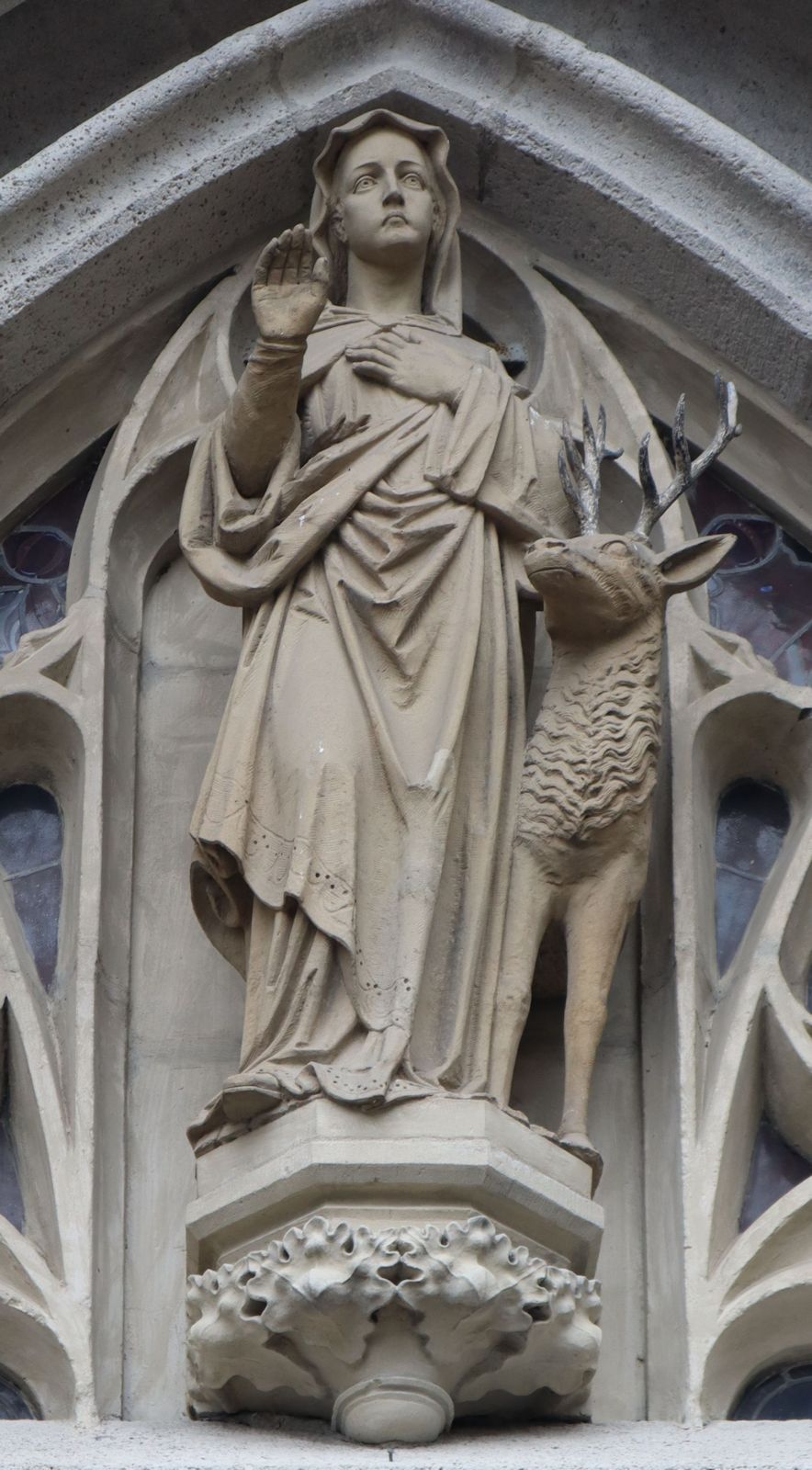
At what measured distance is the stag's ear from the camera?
6.26 m

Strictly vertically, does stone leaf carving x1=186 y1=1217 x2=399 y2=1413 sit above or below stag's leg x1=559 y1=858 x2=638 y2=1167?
below

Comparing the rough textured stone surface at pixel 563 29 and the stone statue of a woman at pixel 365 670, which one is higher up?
the rough textured stone surface at pixel 563 29

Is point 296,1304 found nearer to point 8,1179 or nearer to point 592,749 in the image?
point 8,1179

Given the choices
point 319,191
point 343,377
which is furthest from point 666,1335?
point 319,191

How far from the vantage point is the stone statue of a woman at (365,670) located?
586 centimetres

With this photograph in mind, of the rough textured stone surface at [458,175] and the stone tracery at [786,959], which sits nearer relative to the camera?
the stone tracery at [786,959]

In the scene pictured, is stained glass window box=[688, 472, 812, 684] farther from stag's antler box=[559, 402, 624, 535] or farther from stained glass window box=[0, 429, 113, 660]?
stained glass window box=[0, 429, 113, 660]

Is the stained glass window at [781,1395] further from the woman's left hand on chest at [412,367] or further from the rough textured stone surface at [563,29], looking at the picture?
the rough textured stone surface at [563,29]

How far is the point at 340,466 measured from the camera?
6555 millimetres

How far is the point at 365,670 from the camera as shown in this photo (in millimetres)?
6207

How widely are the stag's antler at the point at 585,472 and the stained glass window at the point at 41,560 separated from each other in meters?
1.21

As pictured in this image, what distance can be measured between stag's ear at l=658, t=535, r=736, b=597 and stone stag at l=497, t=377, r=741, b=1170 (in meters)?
0.06

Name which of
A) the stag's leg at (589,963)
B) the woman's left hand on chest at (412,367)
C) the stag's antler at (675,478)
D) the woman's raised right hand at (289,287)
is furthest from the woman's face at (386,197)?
the stag's leg at (589,963)

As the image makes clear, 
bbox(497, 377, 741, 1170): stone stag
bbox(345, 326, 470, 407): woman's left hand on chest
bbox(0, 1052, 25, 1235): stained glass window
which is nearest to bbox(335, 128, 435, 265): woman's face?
bbox(345, 326, 470, 407): woman's left hand on chest
